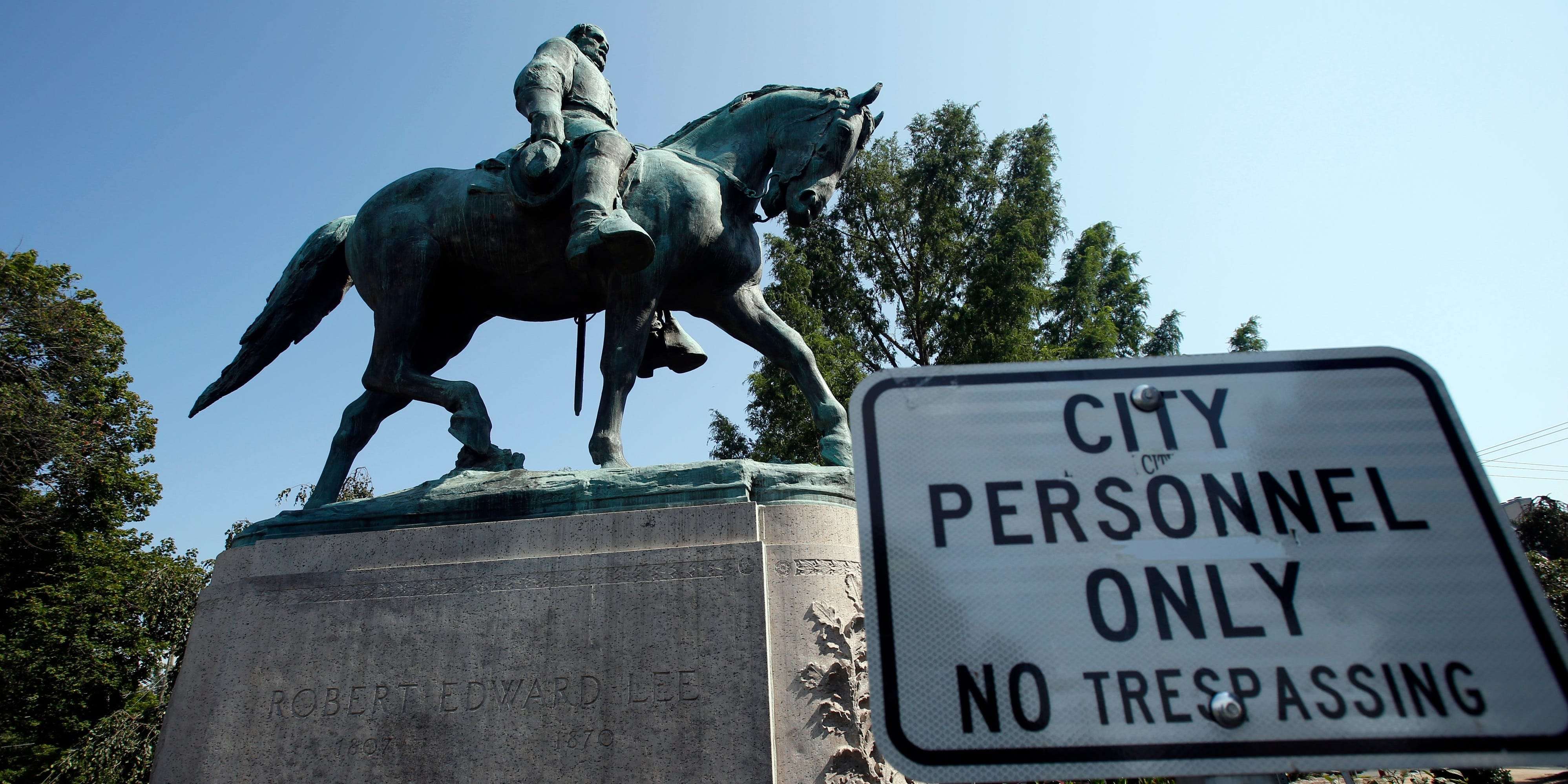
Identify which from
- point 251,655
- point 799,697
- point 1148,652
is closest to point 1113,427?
point 1148,652

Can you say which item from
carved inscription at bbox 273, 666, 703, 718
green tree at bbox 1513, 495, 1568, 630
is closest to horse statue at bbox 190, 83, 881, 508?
carved inscription at bbox 273, 666, 703, 718

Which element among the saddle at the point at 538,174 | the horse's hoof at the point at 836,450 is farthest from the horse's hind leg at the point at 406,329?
the horse's hoof at the point at 836,450

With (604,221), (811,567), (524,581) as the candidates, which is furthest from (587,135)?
(811,567)

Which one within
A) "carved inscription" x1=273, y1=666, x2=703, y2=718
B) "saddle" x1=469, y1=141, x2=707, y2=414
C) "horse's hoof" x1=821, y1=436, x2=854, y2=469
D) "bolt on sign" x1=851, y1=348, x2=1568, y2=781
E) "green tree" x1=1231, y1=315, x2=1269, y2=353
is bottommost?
"bolt on sign" x1=851, y1=348, x2=1568, y2=781

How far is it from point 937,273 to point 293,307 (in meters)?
16.3

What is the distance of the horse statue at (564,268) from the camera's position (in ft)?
17.0

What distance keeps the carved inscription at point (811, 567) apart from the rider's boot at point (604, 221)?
190 cm

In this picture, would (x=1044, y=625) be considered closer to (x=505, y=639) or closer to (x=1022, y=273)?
(x=505, y=639)

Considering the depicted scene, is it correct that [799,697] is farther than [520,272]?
No

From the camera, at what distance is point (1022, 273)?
1867 centimetres

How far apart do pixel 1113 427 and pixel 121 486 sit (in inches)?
1012

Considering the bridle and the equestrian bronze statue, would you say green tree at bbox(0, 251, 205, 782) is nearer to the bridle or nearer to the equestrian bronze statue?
the equestrian bronze statue

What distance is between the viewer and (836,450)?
16.1 feet

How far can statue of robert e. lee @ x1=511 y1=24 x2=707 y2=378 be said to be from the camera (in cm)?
467
